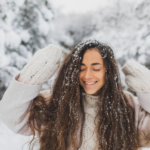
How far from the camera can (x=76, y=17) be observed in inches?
274

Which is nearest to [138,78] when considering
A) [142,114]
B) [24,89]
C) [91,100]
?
[142,114]

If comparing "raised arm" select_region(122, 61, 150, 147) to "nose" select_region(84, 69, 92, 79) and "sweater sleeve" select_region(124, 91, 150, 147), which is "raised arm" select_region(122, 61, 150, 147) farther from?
"nose" select_region(84, 69, 92, 79)

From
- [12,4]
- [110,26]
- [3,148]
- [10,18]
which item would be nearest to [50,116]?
[3,148]

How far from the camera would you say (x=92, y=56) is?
3.87ft

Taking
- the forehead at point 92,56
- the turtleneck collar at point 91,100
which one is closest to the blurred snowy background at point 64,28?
the forehead at point 92,56

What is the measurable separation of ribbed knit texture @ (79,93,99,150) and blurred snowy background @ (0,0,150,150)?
56 centimetres

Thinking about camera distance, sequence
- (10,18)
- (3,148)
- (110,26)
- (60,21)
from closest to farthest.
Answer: (3,148) → (10,18) → (110,26) → (60,21)

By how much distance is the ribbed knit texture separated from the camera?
1.24 m

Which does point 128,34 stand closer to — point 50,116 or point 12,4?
point 12,4

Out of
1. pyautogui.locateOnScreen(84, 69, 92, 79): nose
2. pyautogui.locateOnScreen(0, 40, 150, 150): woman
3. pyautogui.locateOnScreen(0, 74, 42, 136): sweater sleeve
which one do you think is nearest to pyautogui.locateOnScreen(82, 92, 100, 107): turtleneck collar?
pyautogui.locateOnScreen(0, 40, 150, 150): woman

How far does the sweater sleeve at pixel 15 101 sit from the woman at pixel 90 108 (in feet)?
0.16

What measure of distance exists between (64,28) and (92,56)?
5.85 metres

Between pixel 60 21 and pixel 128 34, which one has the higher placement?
pixel 60 21

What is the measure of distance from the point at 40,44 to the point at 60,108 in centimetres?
244
